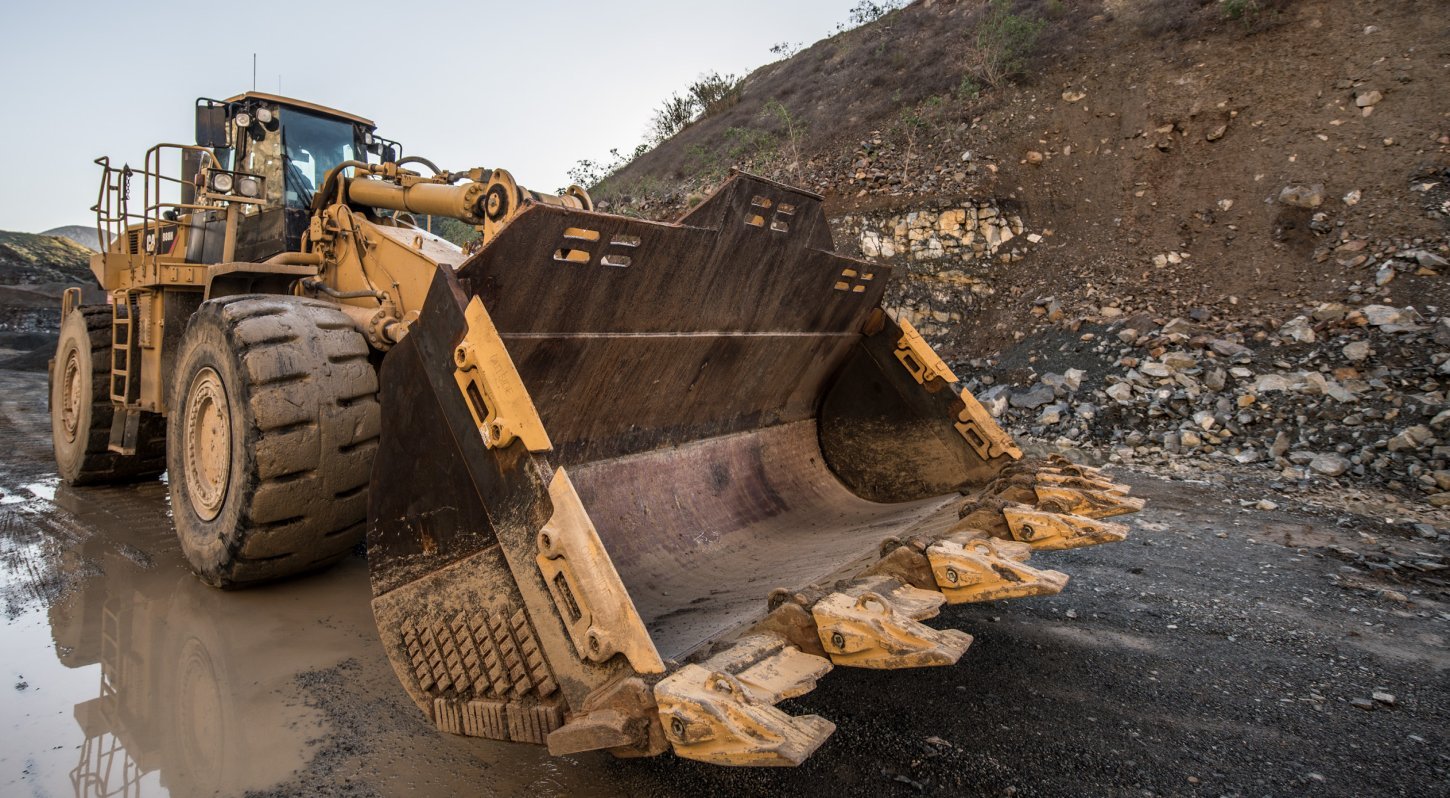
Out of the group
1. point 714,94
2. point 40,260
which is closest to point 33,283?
point 40,260

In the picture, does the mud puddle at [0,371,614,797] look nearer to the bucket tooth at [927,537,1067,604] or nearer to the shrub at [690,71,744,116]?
the bucket tooth at [927,537,1067,604]

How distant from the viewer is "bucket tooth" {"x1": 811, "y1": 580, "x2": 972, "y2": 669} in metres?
1.98

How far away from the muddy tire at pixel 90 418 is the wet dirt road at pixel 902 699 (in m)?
2.10

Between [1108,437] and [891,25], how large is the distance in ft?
44.7

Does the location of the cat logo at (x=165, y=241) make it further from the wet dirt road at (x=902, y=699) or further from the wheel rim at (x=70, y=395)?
the wet dirt road at (x=902, y=699)

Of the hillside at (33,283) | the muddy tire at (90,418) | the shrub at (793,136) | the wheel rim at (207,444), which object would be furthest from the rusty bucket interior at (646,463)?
the hillside at (33,283)

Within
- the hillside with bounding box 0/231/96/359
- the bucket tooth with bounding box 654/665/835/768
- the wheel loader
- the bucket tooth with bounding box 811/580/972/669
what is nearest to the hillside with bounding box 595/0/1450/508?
the wheel loader

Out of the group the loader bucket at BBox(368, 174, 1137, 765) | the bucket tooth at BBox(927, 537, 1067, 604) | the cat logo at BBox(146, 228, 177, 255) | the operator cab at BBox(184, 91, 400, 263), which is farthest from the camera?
the cat logo at BBox(146, 228, 177, 255)

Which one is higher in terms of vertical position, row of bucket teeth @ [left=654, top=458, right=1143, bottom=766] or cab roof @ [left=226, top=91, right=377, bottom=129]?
cab roof @ [left=226, top=91, right=377, bottom=129]

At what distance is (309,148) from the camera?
5738 millimetres

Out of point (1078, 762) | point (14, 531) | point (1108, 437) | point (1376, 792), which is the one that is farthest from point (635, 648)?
point (1108, 437)

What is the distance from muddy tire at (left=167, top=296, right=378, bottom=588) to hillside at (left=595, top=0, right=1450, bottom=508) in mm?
6278

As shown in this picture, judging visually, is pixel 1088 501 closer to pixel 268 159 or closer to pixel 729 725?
pixel 729 725

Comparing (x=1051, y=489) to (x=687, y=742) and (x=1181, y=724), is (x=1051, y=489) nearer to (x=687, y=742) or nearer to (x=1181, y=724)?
(x=1181, y=724)
